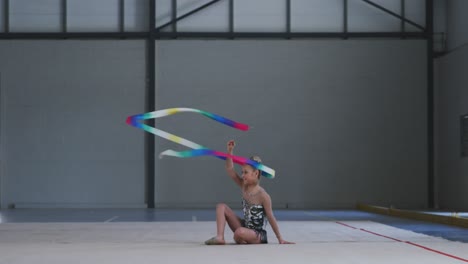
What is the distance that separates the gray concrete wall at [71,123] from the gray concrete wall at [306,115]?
3.02 feet

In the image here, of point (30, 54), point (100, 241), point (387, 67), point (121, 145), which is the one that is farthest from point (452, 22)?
point (100, 241)

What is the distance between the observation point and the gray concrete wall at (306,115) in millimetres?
25484

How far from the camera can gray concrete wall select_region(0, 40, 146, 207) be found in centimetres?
2536

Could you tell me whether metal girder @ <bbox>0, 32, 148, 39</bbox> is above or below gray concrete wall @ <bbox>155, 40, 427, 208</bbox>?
above

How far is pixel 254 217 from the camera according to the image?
9711 millimetres

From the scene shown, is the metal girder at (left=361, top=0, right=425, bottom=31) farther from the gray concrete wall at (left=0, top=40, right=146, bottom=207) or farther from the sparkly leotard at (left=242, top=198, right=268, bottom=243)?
the sparkly leotard at (left=242, top=198, right=268, bottom=243)

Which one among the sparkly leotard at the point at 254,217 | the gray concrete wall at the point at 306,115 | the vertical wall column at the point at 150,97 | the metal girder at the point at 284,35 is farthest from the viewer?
the metal girder at the point at 284,35

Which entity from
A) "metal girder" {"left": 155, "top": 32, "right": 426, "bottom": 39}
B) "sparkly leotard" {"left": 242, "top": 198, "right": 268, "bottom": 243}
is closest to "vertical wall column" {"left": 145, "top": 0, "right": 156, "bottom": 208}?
"metal girder" {"left": 155, "top": 32, "right": 426, "bottom": 39}

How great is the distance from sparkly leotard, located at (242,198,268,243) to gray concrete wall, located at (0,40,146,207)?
15.7 m

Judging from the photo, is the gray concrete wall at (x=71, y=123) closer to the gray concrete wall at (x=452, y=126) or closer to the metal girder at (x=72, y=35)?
the metal girder at (x=72, y=35)

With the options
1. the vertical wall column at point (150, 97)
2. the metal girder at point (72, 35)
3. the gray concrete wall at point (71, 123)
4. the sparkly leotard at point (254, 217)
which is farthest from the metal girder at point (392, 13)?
the sparkly leotard at point (254, 217)

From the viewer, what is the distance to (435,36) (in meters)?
26.0

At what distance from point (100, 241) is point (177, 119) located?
15.1 m

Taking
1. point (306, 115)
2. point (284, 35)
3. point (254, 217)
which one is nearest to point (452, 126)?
point (306, 115)
